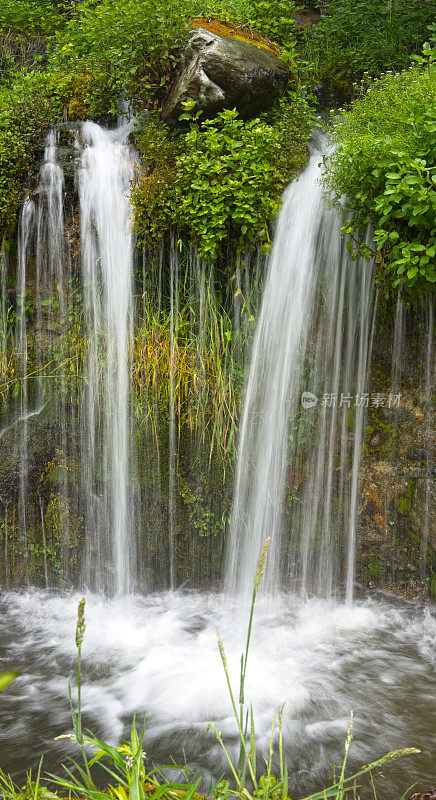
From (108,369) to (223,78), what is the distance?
287 cm

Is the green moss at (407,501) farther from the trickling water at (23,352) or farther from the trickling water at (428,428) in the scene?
the trickling water at (23,352)

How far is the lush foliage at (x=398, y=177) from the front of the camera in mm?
3555

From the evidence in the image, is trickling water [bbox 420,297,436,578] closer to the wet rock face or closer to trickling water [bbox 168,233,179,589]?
trickling water [bbox 168,233,179,589]

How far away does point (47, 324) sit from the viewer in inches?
208

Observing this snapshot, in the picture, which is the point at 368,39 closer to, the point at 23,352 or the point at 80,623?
the point at 23,352

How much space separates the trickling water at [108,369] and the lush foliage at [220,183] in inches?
12.7

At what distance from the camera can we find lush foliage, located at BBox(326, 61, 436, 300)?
3555 millimetres

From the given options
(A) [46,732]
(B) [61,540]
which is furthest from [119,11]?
(A) [46,732]

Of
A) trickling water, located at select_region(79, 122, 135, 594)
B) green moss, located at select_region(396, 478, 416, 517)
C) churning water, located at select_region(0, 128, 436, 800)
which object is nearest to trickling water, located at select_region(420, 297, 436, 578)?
green moss, located at select_region(396, 478, 416, 517)

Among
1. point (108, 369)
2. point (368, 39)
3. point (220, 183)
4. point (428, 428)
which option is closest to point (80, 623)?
point (428, 428)

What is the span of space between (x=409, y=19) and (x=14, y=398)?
6.40 metres

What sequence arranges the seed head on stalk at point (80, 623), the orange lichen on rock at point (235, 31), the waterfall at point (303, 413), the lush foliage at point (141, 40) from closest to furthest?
1. the seed head on stalk at point (80, 623)
2. the waterfall at point (303, 413)
3. the lush foliage at point (141, 40)
4. the orange lichen on rock at point (235, 31)

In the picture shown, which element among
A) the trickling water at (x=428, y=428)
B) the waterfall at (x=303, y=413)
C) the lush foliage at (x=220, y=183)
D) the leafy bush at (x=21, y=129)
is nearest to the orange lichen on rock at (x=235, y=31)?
the lush foliage at (x=220, y=183)

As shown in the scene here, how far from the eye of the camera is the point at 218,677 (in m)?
3.59
